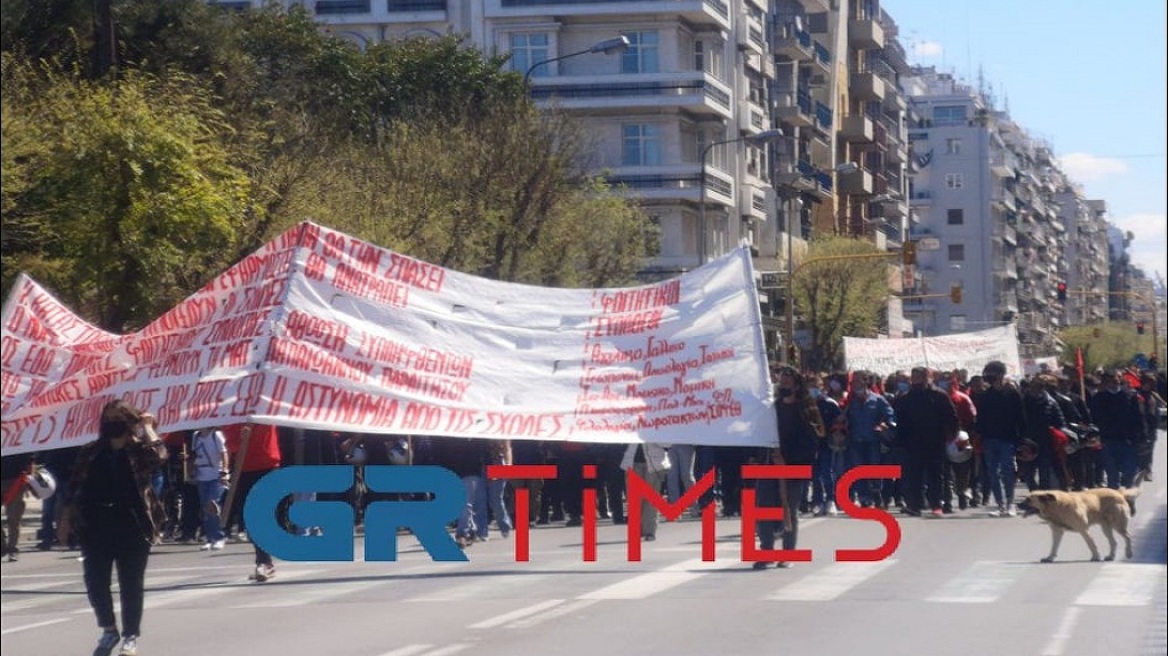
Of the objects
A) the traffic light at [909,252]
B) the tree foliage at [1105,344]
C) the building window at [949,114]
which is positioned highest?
the building window at [949,114]

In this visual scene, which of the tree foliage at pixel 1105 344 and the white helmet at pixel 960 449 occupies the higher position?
the tree foliage at pixel 1105 344

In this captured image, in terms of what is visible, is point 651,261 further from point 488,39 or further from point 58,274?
point 58,274

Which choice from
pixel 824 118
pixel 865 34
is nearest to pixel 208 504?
pixel 824 118

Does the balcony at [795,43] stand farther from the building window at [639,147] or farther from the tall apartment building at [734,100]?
the building window at [639,147]

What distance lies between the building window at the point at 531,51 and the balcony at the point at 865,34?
334cm

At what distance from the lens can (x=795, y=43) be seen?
1385cm

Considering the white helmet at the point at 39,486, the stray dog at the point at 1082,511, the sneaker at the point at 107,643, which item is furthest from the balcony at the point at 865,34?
the white helmet at the point at 39,486

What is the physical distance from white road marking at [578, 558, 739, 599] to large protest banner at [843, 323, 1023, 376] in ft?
6.50

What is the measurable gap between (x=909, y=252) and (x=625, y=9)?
12.1 feet

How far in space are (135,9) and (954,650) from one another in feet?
20.0

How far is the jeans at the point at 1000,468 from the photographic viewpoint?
1462 centimetres

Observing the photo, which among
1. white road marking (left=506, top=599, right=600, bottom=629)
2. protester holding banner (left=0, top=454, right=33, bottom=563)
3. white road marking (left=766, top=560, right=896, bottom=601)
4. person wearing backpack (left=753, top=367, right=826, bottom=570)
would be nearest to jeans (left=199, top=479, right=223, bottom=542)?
white road marking (left=506, top=599, right=600, bottom=629)

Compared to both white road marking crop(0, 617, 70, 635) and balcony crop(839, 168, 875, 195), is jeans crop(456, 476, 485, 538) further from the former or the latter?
balcony crop(839, 168, 875, 195)

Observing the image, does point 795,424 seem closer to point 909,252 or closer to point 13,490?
point 909,252
